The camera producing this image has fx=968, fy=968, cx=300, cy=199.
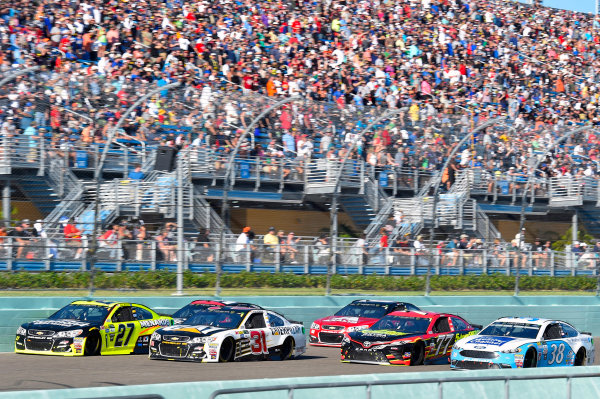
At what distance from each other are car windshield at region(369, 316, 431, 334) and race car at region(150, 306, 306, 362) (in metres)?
1.60

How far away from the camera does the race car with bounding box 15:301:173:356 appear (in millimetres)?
16531

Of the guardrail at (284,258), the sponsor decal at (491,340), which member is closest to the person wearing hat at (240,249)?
the guardrail at (284,258)

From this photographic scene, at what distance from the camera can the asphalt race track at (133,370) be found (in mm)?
12984

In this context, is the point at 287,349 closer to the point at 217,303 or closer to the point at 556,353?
the point at 217,303

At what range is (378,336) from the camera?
56.5 ft

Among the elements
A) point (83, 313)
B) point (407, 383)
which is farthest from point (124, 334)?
point (407, 383)

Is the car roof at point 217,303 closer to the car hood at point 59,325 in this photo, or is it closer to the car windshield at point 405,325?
the car windshield at point 405,325

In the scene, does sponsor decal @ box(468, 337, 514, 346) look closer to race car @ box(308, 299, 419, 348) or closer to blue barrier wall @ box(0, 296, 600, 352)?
race car @ box(308, 299, 419, 348)

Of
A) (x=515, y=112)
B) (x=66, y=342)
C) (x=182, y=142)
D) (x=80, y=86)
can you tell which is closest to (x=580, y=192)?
(x=515, y=112)

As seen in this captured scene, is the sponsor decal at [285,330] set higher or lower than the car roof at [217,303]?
lower

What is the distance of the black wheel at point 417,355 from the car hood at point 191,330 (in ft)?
11.0

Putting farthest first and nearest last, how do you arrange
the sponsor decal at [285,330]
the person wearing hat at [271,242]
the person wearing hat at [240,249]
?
the person wearing hat at [271,242] < the person wearing hat at [240,249] < the sponsor decal at [285,330]

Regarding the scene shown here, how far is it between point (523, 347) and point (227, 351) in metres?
4.94

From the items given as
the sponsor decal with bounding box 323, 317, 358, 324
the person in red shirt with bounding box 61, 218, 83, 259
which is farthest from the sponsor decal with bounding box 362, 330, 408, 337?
the person in red shirt with bounding box 61, 218, 83, 259
